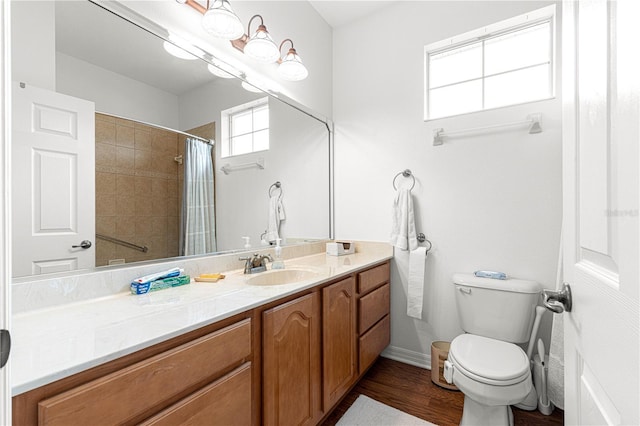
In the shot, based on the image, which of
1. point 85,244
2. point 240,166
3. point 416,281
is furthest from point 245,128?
point 416,281

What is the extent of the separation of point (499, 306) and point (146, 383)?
182 cm

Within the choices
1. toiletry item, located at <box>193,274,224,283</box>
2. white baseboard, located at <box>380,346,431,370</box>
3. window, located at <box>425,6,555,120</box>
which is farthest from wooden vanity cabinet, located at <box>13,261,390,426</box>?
window, located at <box>425,6,555,120</box>

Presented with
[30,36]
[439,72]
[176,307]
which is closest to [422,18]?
[439,72]

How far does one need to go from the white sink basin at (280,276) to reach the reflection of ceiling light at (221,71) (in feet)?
3.72

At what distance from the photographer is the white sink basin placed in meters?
1.58

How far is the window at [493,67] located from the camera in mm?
1851

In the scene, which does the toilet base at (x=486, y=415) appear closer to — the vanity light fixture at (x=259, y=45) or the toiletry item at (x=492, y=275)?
the toiletry item at (x=492, y=275)

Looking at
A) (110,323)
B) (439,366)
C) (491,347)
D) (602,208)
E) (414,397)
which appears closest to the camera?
(602,208)

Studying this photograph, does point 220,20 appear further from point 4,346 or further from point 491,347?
point 491,347

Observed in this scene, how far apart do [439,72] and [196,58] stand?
1.73m

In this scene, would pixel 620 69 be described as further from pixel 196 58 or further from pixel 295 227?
pixel 295 227

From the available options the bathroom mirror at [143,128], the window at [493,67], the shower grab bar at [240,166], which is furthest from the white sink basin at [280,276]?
the window at [493,67]

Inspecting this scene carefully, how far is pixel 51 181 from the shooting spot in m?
1.02

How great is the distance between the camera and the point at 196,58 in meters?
1.48
